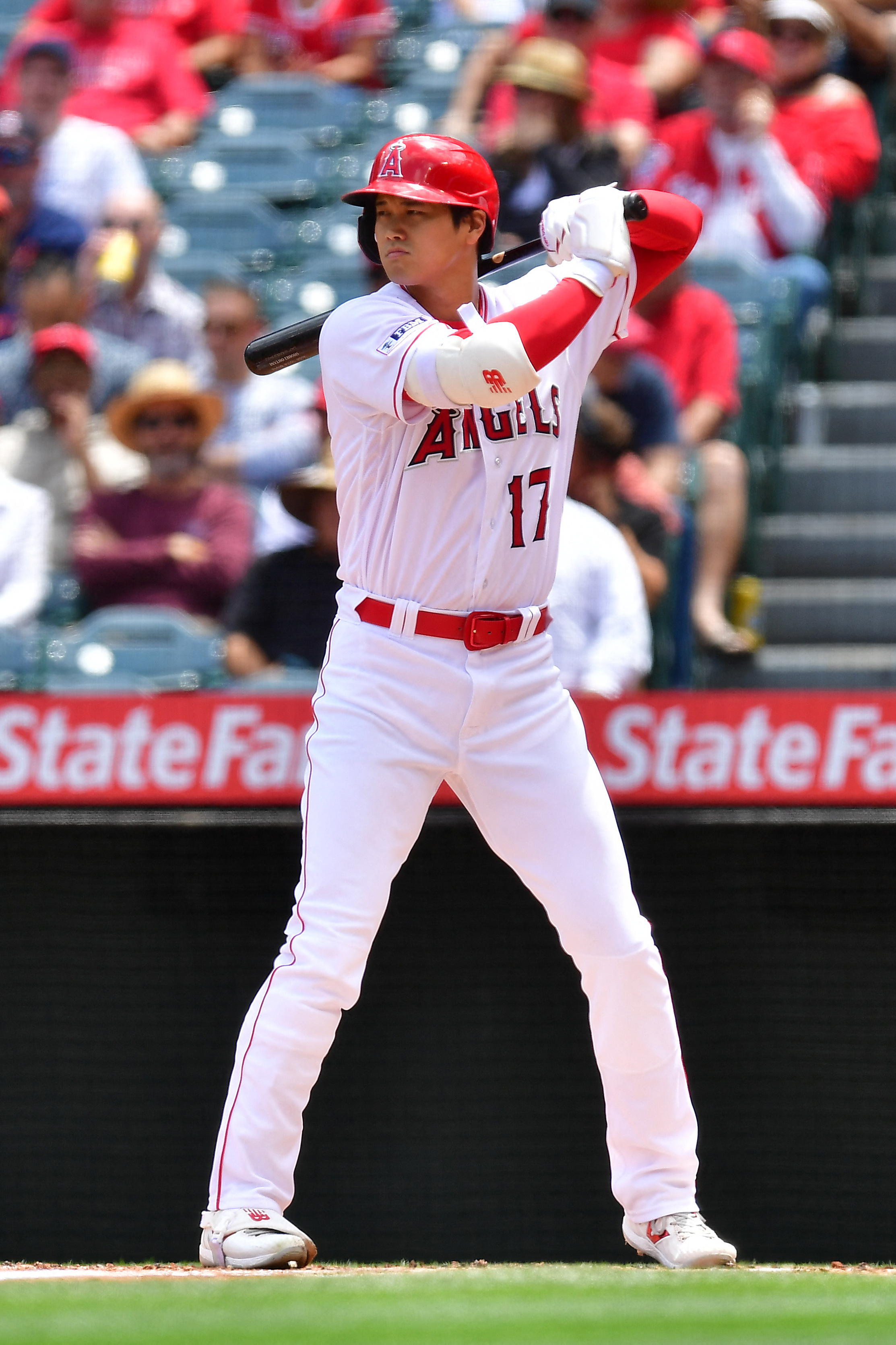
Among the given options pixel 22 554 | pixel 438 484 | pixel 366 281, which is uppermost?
pixel 438 484

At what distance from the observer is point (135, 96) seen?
859cm

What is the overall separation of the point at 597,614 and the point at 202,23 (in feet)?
16.9

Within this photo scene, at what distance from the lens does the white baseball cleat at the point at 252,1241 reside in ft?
10.5

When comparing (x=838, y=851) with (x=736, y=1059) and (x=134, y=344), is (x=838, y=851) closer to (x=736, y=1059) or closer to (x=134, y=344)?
(x=736, y=1059)

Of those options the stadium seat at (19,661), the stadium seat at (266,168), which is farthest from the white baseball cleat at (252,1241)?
the stadium seat at (266,168)

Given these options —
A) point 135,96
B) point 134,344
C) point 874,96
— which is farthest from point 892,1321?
point 135,96

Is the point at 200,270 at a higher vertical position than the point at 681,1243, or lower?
higher

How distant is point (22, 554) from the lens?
5645mm

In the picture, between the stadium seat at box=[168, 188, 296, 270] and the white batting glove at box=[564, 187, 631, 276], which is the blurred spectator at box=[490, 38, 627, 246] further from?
the white batting glove at box=[564, 187, 631, 276]

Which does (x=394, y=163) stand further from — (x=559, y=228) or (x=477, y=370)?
(x=477, y=370)

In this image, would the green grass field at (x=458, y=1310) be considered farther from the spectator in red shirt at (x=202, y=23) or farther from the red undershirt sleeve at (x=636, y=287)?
the spectator in red shirt at (x=202, y=23)

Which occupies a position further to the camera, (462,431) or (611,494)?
(611,494)

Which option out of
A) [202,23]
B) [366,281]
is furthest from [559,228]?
[202,23]

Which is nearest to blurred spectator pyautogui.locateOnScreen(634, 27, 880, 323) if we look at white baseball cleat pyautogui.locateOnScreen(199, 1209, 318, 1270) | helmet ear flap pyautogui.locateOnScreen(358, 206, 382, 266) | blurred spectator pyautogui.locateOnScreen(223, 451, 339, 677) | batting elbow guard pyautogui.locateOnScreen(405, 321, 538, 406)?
blurred spectator pyautogui.locateOnScreen(223, 451, 339, 677)
